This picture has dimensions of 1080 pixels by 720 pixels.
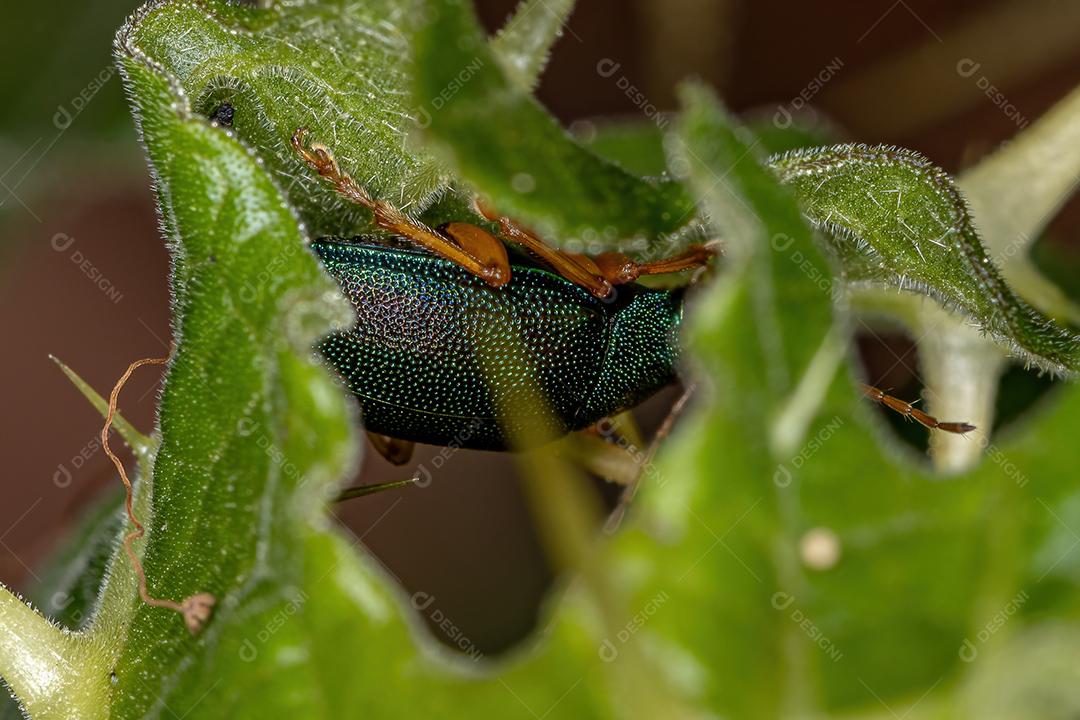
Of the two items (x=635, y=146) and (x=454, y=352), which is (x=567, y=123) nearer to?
(x=635, y=146)

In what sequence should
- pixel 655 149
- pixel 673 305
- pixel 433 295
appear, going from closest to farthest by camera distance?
pixel 433 295
pixel 673 305
pixel 655 149

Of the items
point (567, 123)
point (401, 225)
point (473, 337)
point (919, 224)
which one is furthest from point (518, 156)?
point (567, 123)

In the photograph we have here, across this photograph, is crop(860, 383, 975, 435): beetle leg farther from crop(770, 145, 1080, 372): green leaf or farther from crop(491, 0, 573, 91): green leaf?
crop(491, 0, 573, 91): green leaf

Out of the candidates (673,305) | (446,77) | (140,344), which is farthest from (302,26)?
(140,344)

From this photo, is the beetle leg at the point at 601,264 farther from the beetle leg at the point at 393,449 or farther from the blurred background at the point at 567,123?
the blurred background at the point at 567,123

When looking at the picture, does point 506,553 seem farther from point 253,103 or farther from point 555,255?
point 253,103

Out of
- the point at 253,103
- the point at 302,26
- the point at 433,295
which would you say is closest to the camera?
the point at 302,26
